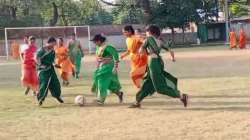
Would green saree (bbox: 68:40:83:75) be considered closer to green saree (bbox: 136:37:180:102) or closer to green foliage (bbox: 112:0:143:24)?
green saree (bbox: 136:37:180:102)

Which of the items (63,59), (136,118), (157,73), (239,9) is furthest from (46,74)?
(239,9)

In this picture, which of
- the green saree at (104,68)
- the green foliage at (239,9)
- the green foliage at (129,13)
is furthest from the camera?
the green foliage at (239,9)

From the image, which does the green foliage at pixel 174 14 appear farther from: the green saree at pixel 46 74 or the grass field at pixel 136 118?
the green saree at pixel 46 74

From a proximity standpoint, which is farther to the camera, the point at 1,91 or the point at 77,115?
the point at 1,91

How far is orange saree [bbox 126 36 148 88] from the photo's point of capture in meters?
15.2

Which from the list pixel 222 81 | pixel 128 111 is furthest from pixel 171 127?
pixel 222 81

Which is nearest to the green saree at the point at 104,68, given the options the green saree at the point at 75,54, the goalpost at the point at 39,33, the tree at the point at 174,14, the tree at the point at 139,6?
the green saree at the point at 75,54

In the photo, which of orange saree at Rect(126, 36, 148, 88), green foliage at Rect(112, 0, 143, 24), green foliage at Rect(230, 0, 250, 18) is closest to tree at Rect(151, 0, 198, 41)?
green foliage at Rect(112, 0, 143, 24)

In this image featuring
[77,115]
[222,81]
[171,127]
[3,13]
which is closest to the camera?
[171,127]

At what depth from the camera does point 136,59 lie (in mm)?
15336

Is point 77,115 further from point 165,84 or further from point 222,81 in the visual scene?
point 222,81

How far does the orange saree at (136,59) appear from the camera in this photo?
1523 cm

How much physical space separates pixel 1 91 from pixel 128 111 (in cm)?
665

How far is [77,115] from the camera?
11.4 meters
